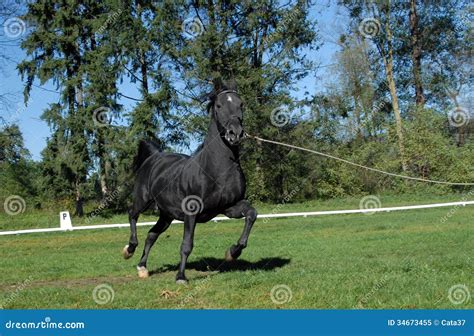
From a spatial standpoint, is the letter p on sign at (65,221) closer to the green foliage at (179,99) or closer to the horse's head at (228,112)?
the green foliage at (179,99)

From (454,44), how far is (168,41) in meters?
20.9

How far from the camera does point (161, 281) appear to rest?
8.64m

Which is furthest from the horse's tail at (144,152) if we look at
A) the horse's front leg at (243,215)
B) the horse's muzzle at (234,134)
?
the horse's muzzle at (234,134)

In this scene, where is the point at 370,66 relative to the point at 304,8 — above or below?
below

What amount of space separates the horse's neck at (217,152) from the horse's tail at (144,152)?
305 cm

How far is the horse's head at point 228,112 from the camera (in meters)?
7.75

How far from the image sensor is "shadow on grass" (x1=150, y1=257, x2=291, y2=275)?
9969 millimetres

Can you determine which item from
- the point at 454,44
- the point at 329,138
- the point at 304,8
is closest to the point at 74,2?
the point at 304,8

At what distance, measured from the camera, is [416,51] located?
132 feet

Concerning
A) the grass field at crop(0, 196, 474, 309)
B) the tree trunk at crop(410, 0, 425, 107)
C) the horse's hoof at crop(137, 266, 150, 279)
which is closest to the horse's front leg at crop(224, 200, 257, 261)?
the grass field at crop(0, 196, 474, 309)

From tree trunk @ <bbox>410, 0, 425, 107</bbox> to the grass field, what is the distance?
2135 centimetres

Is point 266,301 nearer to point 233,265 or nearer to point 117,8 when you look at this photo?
point 233,265

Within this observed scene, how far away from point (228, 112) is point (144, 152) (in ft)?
13.0

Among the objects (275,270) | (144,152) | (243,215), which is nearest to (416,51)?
(144,152)
